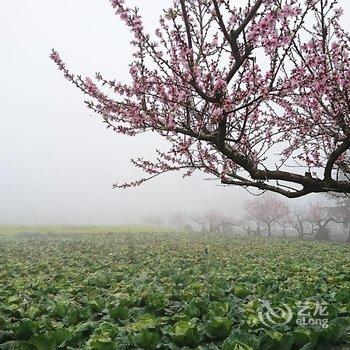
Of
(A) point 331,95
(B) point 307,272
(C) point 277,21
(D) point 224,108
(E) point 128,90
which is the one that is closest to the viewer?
(C) point 277,21

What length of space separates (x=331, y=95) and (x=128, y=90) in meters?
3.14

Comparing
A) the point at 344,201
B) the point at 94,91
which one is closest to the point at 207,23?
the point at 94,91

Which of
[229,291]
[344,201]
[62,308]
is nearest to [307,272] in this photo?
[229,291]

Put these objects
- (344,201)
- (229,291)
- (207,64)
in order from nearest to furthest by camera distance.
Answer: (207,64) < (229,291) < (344,201)

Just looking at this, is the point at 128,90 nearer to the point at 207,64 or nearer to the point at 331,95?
the point at 207,64

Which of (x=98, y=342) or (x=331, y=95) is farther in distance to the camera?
(x=331, y=95)

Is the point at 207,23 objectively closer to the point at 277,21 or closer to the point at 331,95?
the point at 277,21

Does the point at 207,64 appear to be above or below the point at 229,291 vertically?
above

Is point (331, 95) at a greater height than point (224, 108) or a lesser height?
greater

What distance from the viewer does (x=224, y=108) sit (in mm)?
4254

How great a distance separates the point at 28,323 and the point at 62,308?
3.54 ft

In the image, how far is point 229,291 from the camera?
25.2ft

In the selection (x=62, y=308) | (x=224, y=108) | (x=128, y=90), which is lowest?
(x=62, y=308)

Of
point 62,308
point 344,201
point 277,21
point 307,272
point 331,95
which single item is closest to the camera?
point 277,21
